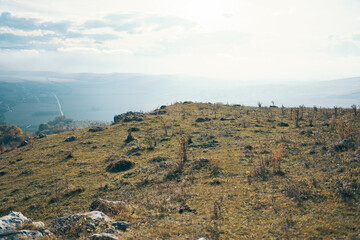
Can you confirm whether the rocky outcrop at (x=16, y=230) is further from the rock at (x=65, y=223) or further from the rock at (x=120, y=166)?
the rock at (x=120, y=166)

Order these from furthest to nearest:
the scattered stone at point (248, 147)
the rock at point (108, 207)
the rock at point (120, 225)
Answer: the scattered stone at point (248, 147), the rock at point (108, 207), the rock at point (120, 225)

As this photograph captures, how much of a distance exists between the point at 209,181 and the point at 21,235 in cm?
893

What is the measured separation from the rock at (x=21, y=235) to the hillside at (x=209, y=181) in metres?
2.59

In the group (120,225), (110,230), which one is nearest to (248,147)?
(120,225)

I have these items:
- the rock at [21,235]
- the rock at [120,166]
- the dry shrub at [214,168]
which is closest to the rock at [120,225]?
the rock at [21,235]

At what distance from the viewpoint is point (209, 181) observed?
41.2ft

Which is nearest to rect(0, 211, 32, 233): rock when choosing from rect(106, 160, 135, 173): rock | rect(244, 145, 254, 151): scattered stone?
rect(106, 160, 135, 173): rock

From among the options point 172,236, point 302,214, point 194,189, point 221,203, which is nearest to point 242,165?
point 194,189

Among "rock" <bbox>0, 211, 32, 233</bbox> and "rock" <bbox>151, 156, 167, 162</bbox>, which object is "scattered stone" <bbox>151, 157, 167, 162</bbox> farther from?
"rock" <bbox>0, 211, 32, 233</bbox>

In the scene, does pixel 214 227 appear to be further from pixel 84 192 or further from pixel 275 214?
pixel 84 192

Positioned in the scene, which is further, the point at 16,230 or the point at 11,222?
the point at 11,222

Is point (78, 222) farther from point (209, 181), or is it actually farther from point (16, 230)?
point (209, 181)

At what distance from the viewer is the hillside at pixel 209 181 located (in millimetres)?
7699

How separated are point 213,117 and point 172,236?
26.5 metres
